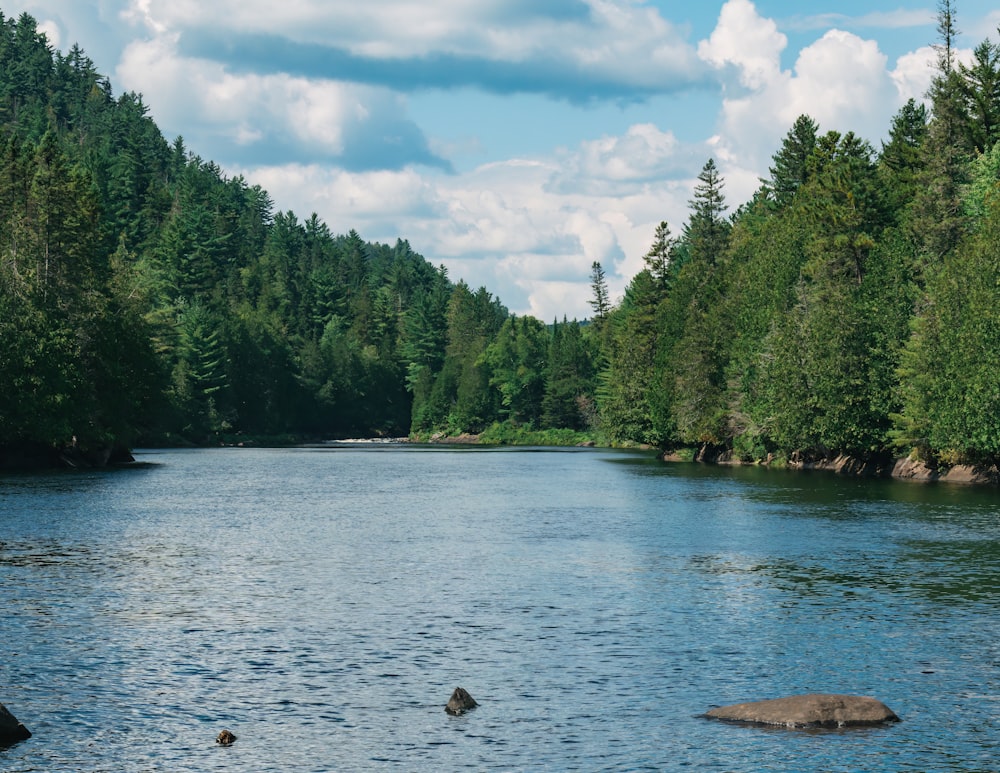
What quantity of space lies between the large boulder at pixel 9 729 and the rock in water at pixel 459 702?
331 inches

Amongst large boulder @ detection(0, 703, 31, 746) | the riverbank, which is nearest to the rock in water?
large boulder @ detection(0, 703, 31, 746)

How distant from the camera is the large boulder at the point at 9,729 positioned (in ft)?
74.1

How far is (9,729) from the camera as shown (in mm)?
22719

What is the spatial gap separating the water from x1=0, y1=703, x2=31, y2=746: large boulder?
223mm

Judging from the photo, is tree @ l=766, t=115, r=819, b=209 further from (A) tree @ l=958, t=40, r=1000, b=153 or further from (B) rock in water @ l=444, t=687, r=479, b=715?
(B) rock in water @ l=444, t=687, r=479, b=715

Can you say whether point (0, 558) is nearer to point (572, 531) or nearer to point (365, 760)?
point (572, 531)

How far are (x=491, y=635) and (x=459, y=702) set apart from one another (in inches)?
325

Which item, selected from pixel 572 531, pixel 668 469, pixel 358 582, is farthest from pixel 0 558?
pixel 668 469

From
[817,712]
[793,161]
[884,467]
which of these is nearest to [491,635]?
[817,712]

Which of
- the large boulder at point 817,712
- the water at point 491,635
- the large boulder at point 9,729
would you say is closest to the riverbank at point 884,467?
the water at point 491,635

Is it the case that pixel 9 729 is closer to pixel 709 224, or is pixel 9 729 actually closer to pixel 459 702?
pixel 459 702

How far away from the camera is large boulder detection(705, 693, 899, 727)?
77.8ft

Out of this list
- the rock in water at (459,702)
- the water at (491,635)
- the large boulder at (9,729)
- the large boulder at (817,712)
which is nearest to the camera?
the large boulder at (9,729)

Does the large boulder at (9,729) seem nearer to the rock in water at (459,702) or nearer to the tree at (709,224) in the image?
the rock in water at (459,702)
